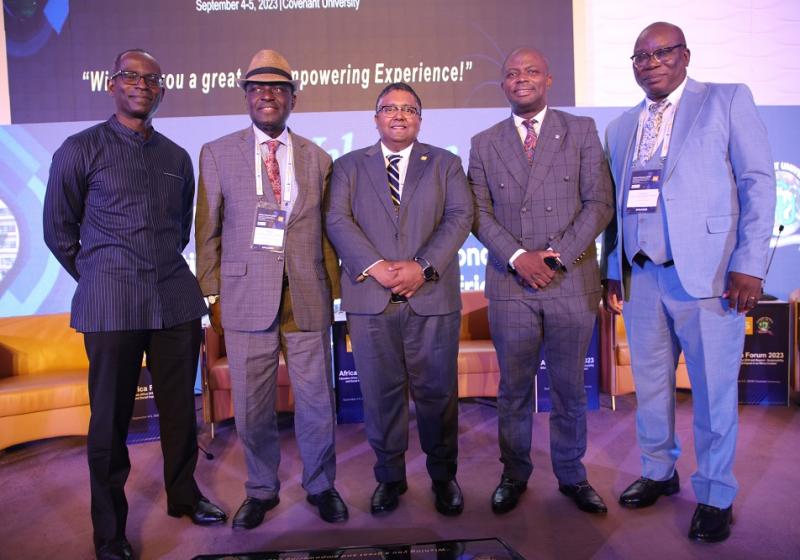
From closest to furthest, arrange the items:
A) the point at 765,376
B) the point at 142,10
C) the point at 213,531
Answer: the point at 213,531 < the point at 765,376 < the point at 142,10

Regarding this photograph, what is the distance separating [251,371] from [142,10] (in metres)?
3.70

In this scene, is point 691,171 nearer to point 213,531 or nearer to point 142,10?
point 213,531

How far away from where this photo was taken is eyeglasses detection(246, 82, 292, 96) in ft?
8.52

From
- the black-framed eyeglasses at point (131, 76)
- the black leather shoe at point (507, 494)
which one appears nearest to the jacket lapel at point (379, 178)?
the black-framed eyeglasses at point (131, 76)

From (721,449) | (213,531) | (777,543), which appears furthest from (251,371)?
(777,543)

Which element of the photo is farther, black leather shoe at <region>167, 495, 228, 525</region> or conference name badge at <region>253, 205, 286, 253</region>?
black leather shoe at <region>167, 495, 228, 525</region>

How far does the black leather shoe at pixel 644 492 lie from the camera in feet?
8.70

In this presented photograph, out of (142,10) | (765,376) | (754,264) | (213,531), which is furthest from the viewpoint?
(142,10)

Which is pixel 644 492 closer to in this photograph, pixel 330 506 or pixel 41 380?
pixel 330 506

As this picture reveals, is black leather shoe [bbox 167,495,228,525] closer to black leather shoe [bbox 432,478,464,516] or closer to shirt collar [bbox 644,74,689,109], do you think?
black leather shoe [bbox 432,478,464,516]

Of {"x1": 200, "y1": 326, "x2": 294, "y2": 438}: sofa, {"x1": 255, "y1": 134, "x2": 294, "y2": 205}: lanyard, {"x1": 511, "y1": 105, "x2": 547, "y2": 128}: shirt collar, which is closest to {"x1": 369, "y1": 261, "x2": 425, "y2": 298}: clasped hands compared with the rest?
{"x1": 255, "y1": 134, "x2": 294, "y2": 205}: lanyard

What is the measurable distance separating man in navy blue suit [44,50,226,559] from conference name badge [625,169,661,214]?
198cm

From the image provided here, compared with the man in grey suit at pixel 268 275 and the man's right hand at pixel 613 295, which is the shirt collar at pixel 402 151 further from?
the man's right hand at pixel 613 295

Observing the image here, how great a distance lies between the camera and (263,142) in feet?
8.76
